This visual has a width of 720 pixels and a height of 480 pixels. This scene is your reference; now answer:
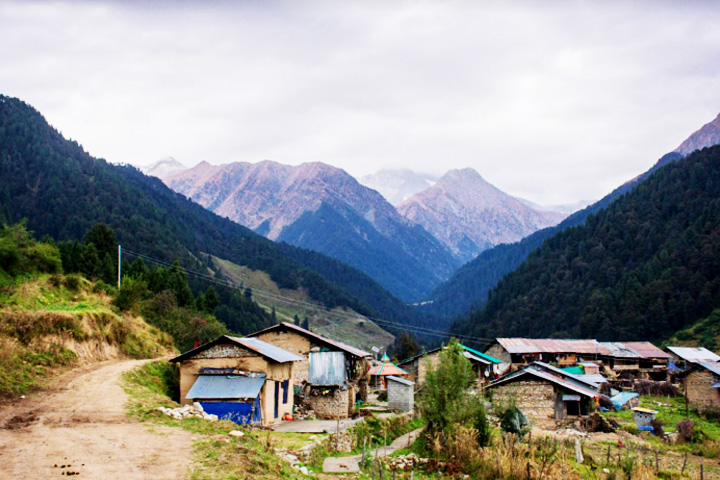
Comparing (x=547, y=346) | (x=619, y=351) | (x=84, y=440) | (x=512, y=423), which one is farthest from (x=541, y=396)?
(x=619, y=351)

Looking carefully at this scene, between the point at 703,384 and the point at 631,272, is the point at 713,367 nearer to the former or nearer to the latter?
the point at 703,384

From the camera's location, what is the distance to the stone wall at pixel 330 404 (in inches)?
1319

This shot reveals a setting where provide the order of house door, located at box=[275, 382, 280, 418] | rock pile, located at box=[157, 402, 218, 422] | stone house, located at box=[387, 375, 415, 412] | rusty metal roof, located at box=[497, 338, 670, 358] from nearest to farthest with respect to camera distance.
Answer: rock pile, located at box=[157, 402, 218, 422]
house door, located at box=[275, 382, 280, 418]
stone house, located at box=[387, 375, 415, 412]
rusty metal roof, located at box=[497, 338, 670, 358]

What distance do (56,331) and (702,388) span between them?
56008mm

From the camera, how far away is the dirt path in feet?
46.6

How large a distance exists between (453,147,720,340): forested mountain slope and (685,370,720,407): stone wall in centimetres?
4773

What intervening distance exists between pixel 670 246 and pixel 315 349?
354 ft

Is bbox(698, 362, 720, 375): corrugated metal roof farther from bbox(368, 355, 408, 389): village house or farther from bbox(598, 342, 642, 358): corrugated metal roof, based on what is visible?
bbox(368, 355, 408, 389): village house

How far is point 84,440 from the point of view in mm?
16906

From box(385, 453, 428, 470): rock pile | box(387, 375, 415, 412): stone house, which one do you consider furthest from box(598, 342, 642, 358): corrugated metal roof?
box(385, 453, 428, 470): rock pile

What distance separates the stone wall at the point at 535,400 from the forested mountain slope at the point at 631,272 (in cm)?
7221

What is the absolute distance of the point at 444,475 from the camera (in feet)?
79.9

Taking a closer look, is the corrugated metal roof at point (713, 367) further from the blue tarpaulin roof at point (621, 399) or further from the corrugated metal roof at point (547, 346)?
the corrugated metal roof at point (547, 346)

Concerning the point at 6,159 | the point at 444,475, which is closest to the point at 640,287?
the point at 444,475
